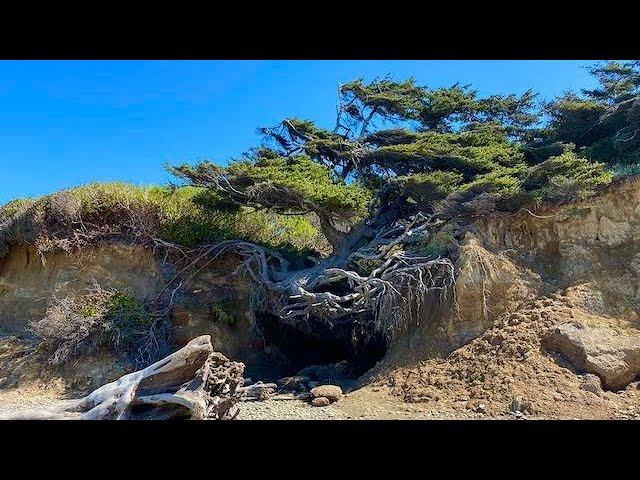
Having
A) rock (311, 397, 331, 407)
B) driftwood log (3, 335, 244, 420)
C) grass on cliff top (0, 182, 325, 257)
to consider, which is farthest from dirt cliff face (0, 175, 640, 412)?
driftwood log (3, 335, 244, 420)

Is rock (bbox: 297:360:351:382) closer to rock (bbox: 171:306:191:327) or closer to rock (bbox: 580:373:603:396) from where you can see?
rock (bbox: 171:306:191:327)

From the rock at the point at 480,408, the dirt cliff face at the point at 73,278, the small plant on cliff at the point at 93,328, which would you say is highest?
the dirt cliff face at the point at 73,278

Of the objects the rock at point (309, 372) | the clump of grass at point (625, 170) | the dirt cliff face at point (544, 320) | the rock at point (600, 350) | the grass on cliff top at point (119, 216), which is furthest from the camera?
the grass on cliff top at point (119, 216)

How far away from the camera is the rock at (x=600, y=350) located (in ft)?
23.5

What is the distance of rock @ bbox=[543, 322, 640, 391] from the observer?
7.15m

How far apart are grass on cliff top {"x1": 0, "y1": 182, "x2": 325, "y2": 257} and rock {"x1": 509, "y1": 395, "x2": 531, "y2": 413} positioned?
669 centimetres

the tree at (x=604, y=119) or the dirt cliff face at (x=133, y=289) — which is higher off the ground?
the tree at (x=604, y=119)

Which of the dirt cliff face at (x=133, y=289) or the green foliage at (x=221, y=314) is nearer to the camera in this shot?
the dirt cliff face at (x=133, y=289)

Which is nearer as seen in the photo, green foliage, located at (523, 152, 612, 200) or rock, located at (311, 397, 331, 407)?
rock, located at (311, 397, 331, 407)

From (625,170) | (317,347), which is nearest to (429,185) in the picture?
(625,170)

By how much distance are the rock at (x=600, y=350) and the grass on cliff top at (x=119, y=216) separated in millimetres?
6611

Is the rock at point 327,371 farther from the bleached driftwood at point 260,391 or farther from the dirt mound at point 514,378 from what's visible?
the dirt mound at point 514,378

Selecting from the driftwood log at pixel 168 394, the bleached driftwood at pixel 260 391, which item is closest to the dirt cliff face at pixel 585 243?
the bleached driftwood at pixel 260 391
